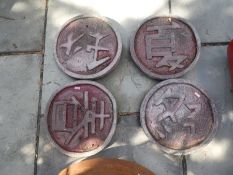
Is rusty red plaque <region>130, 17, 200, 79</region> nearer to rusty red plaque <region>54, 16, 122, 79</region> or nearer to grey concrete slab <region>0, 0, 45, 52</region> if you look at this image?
rusty red plaque <region>54, 16, 122, 79</region>

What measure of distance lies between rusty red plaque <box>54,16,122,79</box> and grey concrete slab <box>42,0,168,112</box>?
5.4 inches

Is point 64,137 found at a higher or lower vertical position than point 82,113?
lower

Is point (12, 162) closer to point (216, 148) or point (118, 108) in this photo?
point (118, 108)

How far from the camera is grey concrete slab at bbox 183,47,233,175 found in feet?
11.0

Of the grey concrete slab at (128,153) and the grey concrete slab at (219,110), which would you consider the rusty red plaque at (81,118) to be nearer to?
the grey concrete slab at (128,153)

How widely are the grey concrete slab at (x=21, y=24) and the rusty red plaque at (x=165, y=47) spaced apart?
42.2 inches

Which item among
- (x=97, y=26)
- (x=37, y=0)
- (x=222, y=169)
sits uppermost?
(x=37, y=0)

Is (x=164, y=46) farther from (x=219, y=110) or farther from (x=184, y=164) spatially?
(x=184, y=164)

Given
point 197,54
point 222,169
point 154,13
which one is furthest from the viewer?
point 154,13

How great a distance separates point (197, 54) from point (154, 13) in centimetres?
70

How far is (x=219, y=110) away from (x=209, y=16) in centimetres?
103

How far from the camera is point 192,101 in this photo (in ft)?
11.4

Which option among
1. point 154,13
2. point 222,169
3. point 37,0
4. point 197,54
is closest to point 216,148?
point 222,169

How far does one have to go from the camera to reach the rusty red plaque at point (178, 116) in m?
3.35
